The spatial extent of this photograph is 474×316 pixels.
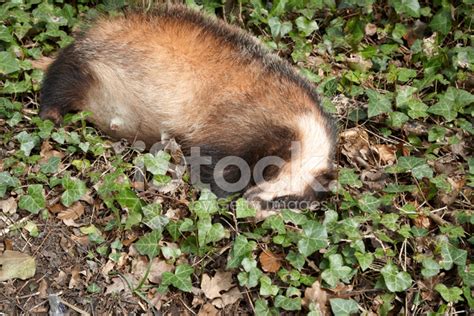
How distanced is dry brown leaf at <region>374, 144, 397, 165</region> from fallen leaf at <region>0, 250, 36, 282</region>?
274 centimetres

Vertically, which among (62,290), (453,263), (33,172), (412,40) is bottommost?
(62,290)

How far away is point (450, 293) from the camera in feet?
12.1

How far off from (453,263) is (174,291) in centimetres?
183

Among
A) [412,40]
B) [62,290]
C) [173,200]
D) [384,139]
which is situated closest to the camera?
[62,290]

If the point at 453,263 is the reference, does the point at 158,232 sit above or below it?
below

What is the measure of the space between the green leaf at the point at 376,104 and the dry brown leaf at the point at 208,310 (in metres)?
1.99

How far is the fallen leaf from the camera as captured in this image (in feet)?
12.3

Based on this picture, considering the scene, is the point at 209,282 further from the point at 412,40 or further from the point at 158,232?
the point at 412,40

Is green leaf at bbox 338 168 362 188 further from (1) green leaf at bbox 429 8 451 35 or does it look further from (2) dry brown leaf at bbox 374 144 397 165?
(1) green leaf at bbox 429 8 451 35

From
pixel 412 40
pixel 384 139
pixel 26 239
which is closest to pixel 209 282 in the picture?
pixel 26 239

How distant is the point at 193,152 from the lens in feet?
14.6

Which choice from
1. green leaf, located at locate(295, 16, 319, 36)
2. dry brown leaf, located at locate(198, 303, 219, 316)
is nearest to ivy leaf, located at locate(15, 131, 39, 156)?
dry brown leaf, located at locate(198, 303, 219, 316)

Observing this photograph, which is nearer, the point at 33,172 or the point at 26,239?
the point at 26,239

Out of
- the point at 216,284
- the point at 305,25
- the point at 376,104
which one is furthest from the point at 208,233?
the point at 305,25
